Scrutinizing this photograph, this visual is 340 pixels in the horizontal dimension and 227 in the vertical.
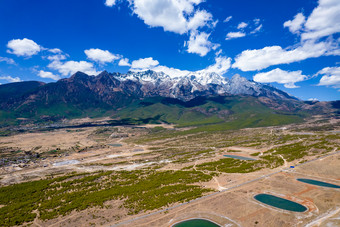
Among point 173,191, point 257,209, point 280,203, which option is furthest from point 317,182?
point 173,191

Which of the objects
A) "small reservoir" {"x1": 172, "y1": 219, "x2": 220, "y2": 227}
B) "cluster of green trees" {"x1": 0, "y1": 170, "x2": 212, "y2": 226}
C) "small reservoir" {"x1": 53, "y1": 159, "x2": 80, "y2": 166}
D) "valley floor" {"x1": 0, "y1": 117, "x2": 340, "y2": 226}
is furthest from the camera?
"small reservoir" {"x1": 53, "y1": 159, "x2": 80, "y2": 166}

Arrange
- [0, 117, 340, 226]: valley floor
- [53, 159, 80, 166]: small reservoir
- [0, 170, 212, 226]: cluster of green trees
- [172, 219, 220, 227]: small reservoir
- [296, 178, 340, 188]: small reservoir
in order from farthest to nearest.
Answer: [53, 159, 80, 166]: small reservoir, [296, 178, 340, 188]: small reservoir, [0, 170, 212, 226]: cluster of green trees, [0, 117, 340, 226]: valley floor, [172, 219, 220, 227]: small reservoir

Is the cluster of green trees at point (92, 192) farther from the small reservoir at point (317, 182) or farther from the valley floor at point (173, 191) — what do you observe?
the small reservoir at point (317, 182)

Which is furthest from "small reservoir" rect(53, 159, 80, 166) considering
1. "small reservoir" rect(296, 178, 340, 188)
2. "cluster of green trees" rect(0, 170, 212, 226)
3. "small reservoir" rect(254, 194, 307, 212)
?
"small reservoir" rect(296, 178, 340, 188)

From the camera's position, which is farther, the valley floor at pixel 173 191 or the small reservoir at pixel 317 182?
the small reservoir at pixel 317 182

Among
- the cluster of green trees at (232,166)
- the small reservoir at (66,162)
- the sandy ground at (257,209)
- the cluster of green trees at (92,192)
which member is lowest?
the small reservoir at (66,162)

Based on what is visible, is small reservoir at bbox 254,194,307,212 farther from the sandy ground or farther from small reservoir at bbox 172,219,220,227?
small reservoir at bbox 172,219,220,227

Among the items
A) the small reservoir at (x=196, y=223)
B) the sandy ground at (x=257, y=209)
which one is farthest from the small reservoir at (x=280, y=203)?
the small reservoir at (x=196, y=223)

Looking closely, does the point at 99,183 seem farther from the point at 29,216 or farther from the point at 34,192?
the point at 29,216
